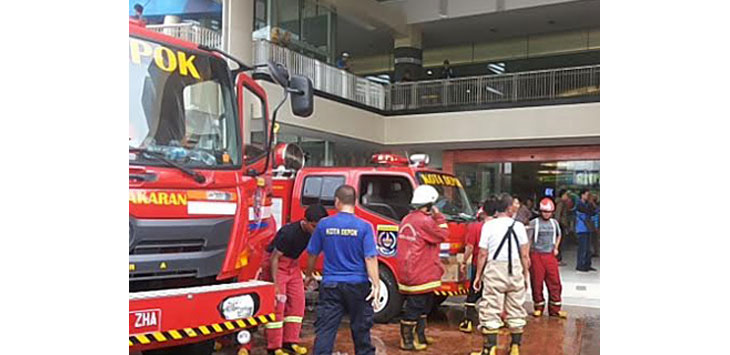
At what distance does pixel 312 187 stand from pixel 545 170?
9.53m

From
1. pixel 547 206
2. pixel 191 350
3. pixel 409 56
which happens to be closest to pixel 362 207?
pixel 547 206

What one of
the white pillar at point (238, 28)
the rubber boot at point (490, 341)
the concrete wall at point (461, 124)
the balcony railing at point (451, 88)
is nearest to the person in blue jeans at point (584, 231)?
the concrete wall at point (461, 124)

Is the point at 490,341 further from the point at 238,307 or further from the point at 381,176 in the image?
the point at 381,176

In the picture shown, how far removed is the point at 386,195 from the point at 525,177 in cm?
927

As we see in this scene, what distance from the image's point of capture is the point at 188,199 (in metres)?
3.98

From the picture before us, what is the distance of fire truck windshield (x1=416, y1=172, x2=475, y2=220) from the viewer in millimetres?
7820

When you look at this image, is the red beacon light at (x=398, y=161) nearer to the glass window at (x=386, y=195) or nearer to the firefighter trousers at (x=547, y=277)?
the glass window at (x=386, y=195)

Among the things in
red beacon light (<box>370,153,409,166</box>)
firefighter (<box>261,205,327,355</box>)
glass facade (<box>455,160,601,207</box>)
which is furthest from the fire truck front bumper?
glass facade (<box>455,160,601,207</box>)

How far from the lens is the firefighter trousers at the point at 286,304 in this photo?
549 cm

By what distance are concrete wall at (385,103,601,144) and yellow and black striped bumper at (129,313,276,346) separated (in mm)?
11078

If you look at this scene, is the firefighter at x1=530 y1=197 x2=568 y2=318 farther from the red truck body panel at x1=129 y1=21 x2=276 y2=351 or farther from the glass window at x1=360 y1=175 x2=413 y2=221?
the red truck body panel at x1=129 y1=21 x2=276 y2=351

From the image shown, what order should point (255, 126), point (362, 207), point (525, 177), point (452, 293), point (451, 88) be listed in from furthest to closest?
point (451, 88), point (525, 177), point (362, 207), point (452, 293), point (255, 126)
